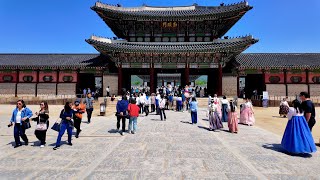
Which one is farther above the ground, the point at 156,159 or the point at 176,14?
the point at 176,14

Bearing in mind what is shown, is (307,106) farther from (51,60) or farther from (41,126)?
(51,60)

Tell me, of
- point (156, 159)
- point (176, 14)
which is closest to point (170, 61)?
point (176, 14)

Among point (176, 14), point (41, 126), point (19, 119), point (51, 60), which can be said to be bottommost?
point (41, 126)

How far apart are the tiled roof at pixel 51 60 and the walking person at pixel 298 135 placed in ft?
75.2

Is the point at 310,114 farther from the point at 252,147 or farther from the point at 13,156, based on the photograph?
the point at 13,156

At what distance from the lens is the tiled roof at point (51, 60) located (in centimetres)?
2667

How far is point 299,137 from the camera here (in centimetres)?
627

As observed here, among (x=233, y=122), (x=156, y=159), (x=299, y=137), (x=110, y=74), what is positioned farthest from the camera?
(x=110, y=74)

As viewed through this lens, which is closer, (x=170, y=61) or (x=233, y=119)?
(x=233, y=119)

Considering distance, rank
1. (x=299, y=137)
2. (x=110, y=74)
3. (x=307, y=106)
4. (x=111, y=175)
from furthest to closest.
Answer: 1. (x=110, y=74)
2. (x=307, y=106)
3. (x=299, y=137)
4. (x=111, y=175)

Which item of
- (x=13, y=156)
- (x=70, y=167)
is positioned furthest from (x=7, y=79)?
(x=70, y=167)

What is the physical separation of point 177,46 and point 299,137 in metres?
19.9

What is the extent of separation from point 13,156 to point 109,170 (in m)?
3.05

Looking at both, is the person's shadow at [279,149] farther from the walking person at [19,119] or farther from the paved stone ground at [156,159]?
the walking person at [19,119]
